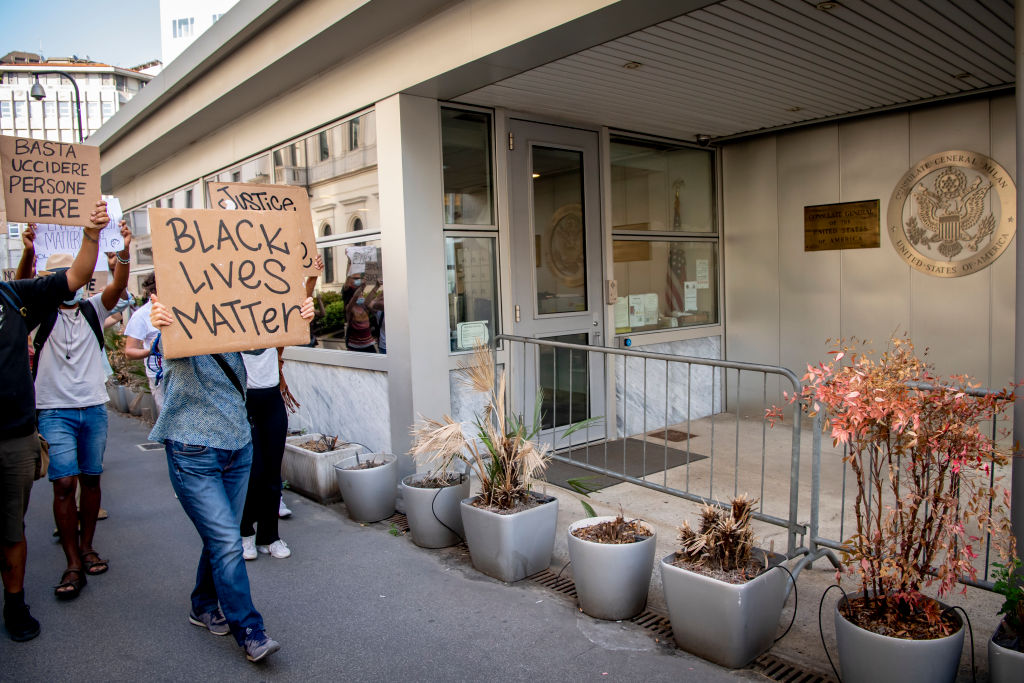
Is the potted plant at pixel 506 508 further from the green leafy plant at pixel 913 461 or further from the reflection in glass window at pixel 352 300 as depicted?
the reflection in glass window at pixel 352 300

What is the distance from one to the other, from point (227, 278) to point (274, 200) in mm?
1770

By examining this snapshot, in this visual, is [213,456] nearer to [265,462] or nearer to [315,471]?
[265,462]

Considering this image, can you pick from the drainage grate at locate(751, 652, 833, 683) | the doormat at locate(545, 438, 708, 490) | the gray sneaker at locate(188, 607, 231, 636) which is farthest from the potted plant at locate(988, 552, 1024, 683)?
the gray sneaker at locate(188, 607, 231, 636)

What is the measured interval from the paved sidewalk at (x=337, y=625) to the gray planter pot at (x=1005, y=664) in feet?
3.00

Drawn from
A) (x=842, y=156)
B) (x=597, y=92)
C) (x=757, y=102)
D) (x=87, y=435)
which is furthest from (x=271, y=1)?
(x=842, y=156)

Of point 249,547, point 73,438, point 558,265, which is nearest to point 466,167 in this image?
point 558,265

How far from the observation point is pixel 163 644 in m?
3.57

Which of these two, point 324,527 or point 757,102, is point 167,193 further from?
point 757,102

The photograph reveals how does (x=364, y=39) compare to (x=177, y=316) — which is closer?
(x=177, y=316)

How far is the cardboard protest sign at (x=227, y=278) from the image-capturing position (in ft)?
10.2

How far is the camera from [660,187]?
24.7ft

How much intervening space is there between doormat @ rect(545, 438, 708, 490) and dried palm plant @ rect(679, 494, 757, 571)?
225 cm

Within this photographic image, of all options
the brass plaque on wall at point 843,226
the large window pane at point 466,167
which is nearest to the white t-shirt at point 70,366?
the large window pane at point 466,167

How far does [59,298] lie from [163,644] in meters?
1.79
